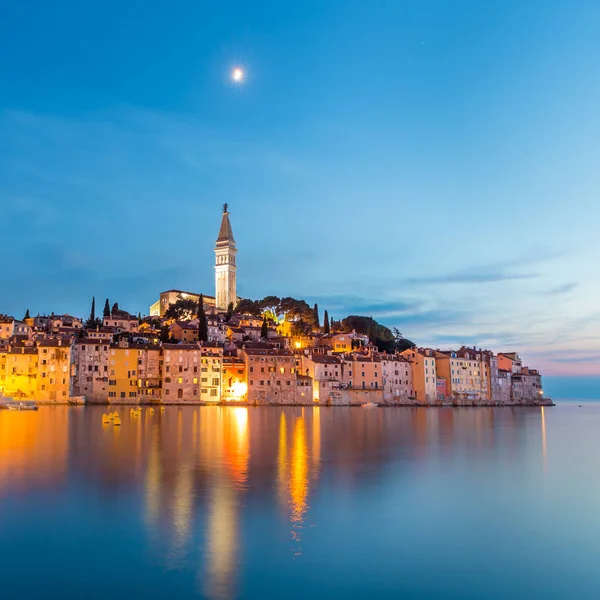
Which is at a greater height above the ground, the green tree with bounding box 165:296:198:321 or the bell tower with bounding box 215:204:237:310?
the bell tower with bounding box 215:204:237:310

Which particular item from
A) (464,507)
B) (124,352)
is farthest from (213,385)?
(464,507)

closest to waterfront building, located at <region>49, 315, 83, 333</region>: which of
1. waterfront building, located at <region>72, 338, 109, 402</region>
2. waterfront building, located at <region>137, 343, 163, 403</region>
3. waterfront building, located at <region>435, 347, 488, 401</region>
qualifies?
waterfront building, located at <region>72, 338, 109, 402</region>

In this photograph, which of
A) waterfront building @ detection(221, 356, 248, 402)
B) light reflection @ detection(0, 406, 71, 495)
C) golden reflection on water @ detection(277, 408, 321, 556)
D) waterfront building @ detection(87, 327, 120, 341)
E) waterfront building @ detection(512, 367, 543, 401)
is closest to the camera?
golden reflection on water @ detection(277, 408, 321, 556)

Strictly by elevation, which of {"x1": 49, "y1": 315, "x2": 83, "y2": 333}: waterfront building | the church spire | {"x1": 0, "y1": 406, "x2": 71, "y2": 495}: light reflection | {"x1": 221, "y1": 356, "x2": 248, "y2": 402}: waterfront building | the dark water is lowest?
the dark water

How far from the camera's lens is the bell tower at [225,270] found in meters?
130

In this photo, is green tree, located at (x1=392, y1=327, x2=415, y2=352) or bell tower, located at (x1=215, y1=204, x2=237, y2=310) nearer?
green tree, located at (x1=392, y1=327, x2=415, y2=352)

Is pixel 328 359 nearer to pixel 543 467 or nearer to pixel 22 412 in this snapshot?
pixel 22 412

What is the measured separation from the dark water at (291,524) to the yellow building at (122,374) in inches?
1610

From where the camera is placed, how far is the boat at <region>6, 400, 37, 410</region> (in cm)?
5119

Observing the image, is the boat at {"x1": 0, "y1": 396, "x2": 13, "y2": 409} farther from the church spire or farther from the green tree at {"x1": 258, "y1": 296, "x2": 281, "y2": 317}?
the church spire

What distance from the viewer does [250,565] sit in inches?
381

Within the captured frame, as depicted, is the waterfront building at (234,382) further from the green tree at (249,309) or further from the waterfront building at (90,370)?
the green tree at (249,309)

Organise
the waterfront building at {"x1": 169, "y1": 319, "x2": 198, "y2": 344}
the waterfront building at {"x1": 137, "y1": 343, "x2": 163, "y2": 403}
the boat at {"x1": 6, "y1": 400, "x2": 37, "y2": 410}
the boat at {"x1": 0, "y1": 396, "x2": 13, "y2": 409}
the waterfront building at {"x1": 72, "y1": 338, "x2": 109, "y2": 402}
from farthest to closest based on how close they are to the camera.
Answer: the waterfront building at {"x1": 169, "y1": 319, "x2": 198, "y2": 344}, the waterfront building at {"x1": 137, "y1": 343, "x2": 163, "y2": 403}, the waterfront building at {"x1": 72, "y1": 338, "x2": 109, "y2": 402}, the boat at {"x1": 0, "y1": 396, "x2": 13, "y2": 409}, the boat at {"x1": 6, "y1": 400, "x2": 37, "y2": 410}

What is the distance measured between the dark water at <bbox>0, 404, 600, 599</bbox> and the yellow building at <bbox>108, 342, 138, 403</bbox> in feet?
134
